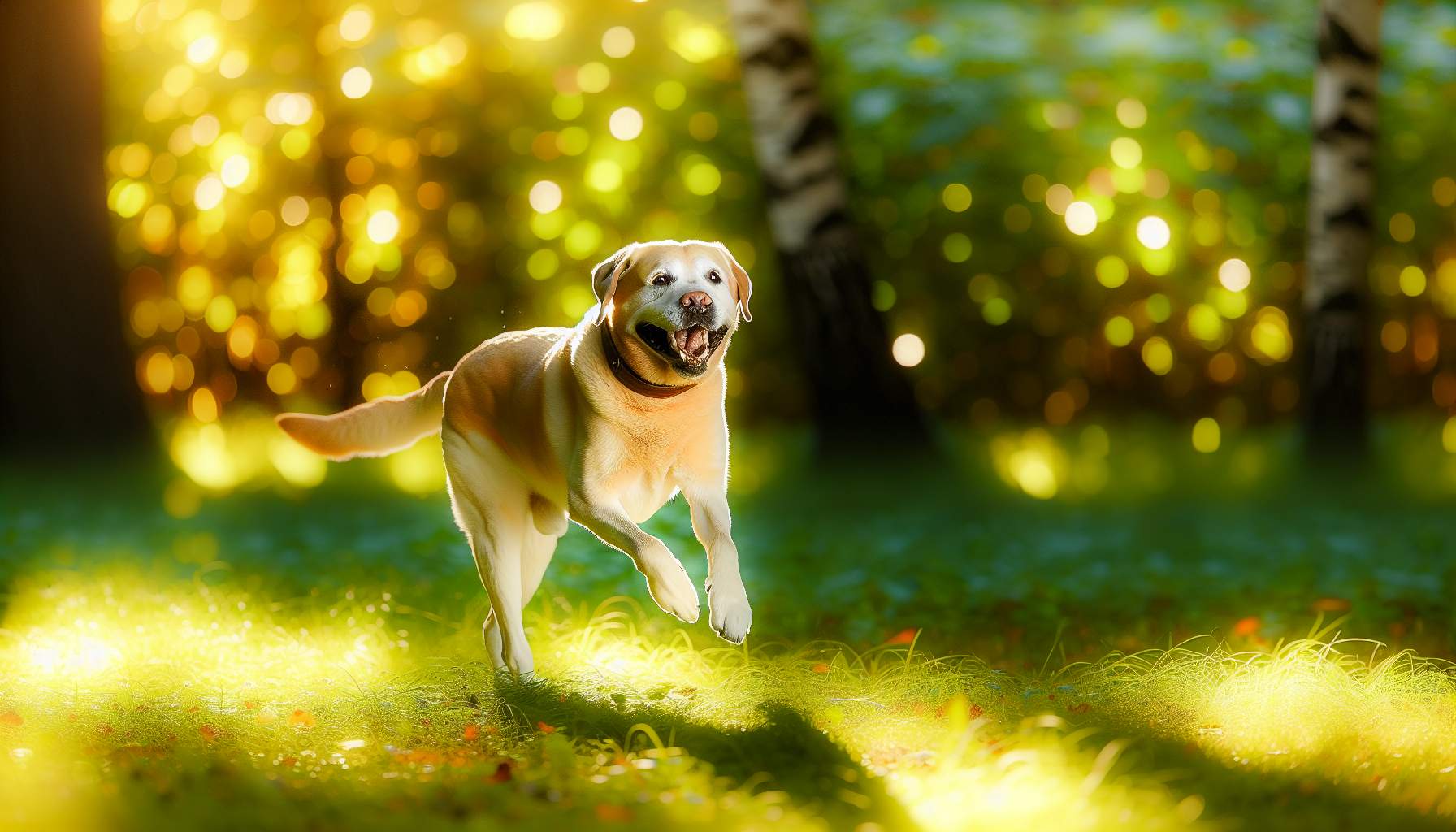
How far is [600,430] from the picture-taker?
4.75 m

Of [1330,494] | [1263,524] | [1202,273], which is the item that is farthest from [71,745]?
[1202,273]

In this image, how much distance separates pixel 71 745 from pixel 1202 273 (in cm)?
998

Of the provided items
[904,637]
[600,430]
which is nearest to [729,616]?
[600,430]

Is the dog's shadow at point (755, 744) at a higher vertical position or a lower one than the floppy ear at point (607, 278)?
lower

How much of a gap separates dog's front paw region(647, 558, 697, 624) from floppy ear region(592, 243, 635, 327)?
798 millimetres

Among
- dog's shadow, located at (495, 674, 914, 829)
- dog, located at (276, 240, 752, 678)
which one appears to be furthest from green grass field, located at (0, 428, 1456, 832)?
dog, located at (276, 240, 752, 678)

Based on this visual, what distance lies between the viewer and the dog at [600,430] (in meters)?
4.53

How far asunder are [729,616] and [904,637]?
2.00m

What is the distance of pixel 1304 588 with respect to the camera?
7422 mm

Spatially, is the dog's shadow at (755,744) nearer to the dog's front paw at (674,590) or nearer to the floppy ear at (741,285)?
the dog's front paw at (674,590)

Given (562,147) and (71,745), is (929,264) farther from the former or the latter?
(71,745)

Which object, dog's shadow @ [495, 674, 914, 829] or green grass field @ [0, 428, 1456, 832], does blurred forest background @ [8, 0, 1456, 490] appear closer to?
green grass field @ [0, 428, 1456, 832]

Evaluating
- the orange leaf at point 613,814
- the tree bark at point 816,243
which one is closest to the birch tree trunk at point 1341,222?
the tree bark at point 816,243

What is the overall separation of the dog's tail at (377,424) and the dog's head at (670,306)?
47.1 inches
